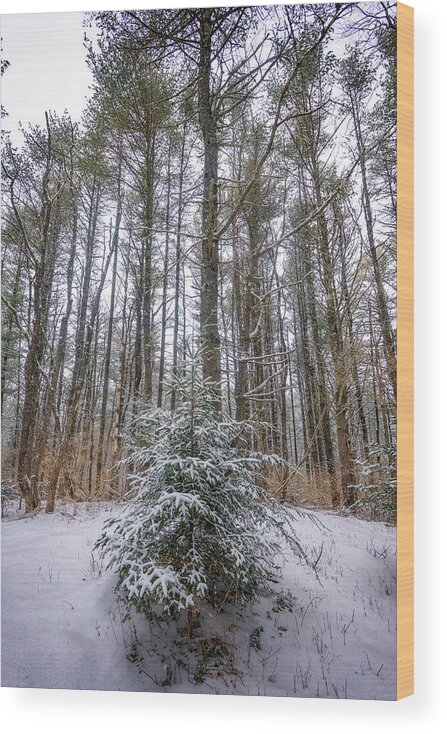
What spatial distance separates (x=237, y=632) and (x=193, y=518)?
623 mm

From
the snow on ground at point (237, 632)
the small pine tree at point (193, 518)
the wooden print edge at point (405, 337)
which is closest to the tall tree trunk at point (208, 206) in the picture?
the small pine tree at point (193, 518)

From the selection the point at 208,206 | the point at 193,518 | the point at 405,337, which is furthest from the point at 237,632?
the point at 208,206

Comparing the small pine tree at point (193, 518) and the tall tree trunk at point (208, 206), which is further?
the tall tree trunk at point (208, 206)

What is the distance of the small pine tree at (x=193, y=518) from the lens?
2.79 meters

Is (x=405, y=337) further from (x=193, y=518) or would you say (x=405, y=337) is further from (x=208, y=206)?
(x=193, y=518)

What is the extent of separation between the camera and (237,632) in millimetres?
2850

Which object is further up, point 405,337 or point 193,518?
point 405,337

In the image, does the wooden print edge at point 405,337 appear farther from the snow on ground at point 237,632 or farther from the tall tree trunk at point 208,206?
the tall tree trunk at point 208,206

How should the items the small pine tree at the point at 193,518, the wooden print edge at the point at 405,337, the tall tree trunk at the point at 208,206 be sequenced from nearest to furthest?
the small pine tree at the point at 193,518
the wooden print edge at the point at 405,337
the tall tree trunk at the point at 208,206

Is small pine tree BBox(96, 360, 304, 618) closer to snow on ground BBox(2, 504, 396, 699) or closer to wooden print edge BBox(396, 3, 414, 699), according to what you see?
snow on ground BBox(2, 504, 396, 699)

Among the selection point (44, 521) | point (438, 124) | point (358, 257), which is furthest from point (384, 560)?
point (438, 124)

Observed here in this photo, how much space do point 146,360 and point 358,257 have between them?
1296 mm

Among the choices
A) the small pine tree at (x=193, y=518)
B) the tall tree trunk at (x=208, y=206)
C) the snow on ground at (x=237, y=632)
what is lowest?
the snow on ground at (x=237, y=632)

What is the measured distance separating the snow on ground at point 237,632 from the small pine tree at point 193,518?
0.12 metres
